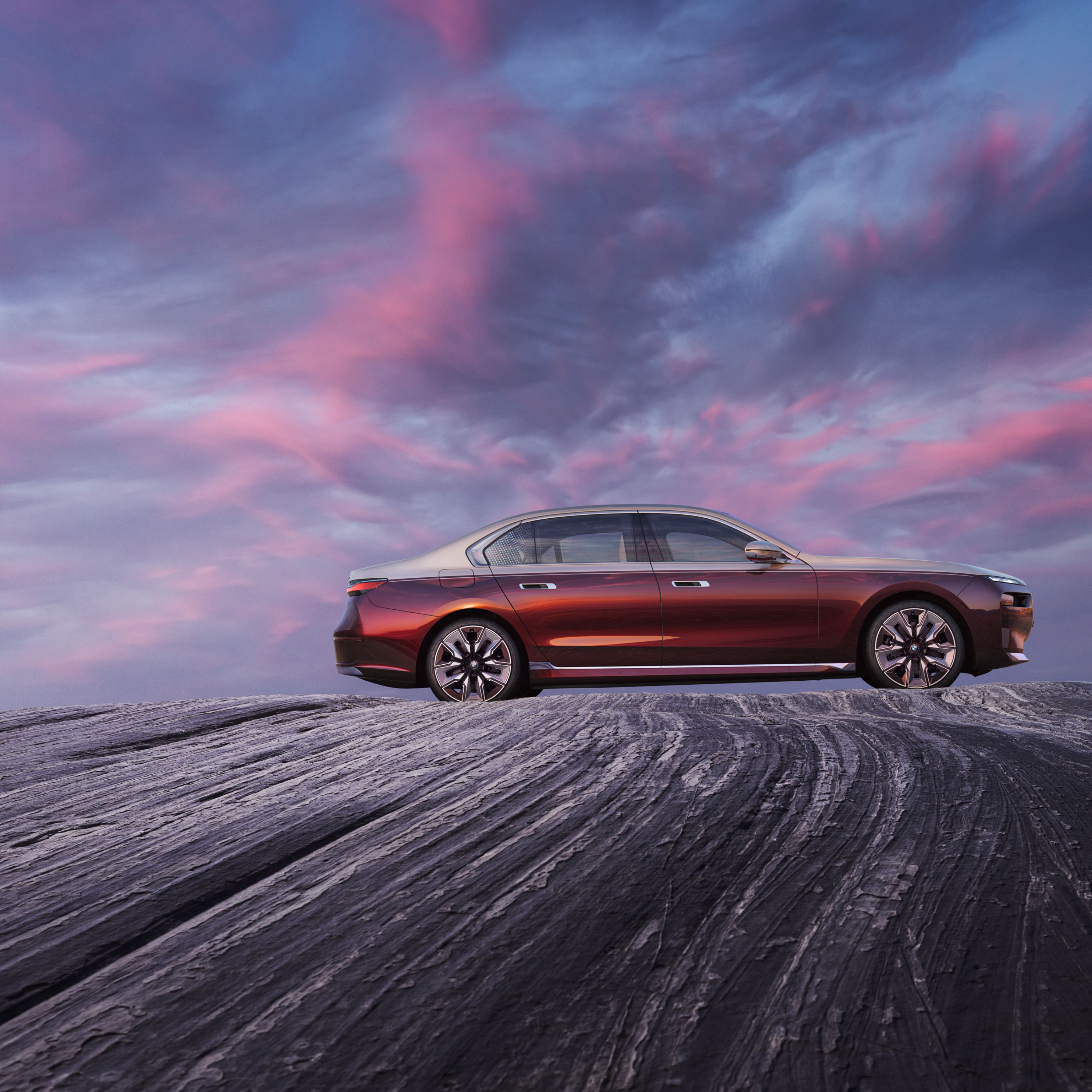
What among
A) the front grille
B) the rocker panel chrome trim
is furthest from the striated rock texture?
the front grille

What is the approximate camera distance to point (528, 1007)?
1.91m

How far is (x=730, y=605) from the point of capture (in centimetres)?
735

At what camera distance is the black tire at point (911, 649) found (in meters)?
7.62

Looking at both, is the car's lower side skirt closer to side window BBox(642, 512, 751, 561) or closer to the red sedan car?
the red sedan car

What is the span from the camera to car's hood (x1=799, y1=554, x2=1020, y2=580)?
7617mm

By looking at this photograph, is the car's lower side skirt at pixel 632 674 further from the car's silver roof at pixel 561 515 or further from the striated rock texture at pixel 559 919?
the striated rock texture at pixel 559 919

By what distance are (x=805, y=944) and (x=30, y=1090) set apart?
1.76 metres

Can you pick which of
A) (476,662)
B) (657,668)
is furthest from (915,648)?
(476,662)

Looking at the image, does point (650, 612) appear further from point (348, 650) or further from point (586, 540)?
point (348, 650)

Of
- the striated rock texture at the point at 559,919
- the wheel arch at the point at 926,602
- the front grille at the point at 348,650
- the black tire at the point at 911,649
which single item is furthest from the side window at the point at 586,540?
the striated rock texture at the point at 559,919

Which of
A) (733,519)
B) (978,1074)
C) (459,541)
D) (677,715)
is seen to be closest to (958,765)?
(677,715)

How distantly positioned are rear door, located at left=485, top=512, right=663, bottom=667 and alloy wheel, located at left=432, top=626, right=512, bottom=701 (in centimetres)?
34

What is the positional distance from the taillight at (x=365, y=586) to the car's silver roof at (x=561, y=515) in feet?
0.12

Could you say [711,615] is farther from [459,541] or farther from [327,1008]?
[327,1008]
